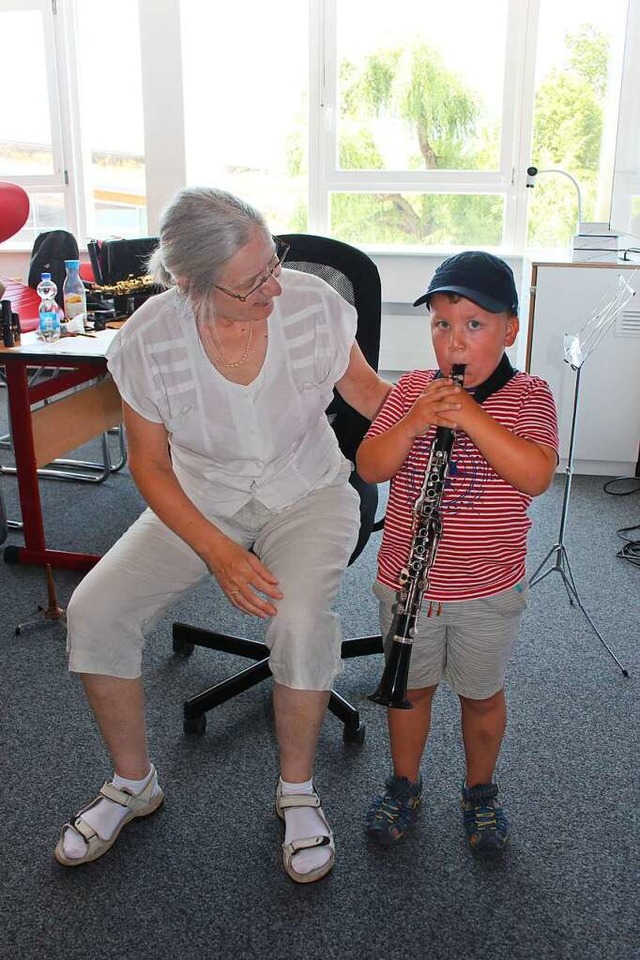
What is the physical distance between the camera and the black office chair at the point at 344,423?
1.84 m

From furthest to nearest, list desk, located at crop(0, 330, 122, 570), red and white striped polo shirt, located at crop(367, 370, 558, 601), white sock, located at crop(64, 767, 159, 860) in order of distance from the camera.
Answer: desk, located at crop(0, 330, 122, 570) → white sock, located at crop(64, 767, 159, 860) → red and white striped polo shirt, located at crop(367, 370, 558, 601)

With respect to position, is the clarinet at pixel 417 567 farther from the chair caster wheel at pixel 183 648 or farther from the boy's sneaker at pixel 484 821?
the chair caster wheel at pixel 183 648

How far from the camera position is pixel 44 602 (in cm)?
252

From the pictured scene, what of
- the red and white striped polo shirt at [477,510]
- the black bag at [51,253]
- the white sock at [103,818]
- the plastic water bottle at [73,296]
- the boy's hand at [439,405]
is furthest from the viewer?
the black bag at [51,253]

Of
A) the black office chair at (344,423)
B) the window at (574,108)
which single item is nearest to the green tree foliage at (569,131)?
the window at (574,108)

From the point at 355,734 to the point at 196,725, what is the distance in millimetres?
347

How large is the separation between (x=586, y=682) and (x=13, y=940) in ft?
4.54

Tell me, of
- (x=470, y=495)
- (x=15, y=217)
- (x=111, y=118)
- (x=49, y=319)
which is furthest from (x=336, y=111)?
(x=470, y=495)

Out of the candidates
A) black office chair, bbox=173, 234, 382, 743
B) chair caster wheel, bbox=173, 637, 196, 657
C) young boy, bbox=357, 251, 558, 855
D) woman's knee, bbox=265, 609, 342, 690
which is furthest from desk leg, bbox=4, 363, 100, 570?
young boy, bbox=357, 251, 558, 855

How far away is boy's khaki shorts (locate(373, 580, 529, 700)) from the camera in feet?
4.62

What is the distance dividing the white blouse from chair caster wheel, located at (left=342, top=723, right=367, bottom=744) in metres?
0.56

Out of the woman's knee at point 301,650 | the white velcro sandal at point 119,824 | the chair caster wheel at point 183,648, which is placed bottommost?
the chair caster wheel at point 183,648

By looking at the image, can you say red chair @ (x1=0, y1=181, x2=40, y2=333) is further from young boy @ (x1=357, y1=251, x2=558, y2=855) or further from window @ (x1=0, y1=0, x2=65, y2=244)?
window @ (x1=0, y1=0, x2=65, y2=244)

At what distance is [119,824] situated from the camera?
155 cm
